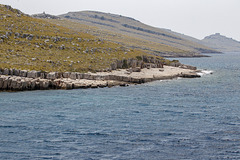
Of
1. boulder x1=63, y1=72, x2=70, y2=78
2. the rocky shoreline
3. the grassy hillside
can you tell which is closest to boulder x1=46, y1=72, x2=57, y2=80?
the rocky shoreline

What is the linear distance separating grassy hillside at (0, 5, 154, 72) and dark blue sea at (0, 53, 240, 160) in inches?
899

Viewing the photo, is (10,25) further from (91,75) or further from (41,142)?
(41,142)

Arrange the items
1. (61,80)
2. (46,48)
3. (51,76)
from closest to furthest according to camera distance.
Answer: (61,80) → (51,76) → (46,48)

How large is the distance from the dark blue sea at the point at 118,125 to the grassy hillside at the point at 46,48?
22824 millimetres

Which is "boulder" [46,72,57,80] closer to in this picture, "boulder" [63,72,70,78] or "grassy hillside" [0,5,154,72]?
"boulder" [63,72,70,78]

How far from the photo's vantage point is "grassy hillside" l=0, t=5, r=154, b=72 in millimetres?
99938

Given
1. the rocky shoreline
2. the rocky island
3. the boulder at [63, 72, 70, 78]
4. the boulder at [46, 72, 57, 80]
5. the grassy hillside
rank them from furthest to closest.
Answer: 1. the grassy hillside
2. the boulder at [63, 72, 70, 78]
3. the boulder at [46, 72, 57, 80]
4. the rocky island
5. the rocky shoreline

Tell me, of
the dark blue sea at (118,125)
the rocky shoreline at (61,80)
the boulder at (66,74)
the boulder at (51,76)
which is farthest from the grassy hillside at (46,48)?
the dark blue sea at (118,125)

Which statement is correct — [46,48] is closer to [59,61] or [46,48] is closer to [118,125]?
[59,61]

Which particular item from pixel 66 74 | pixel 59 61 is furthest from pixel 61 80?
pixel 59 61

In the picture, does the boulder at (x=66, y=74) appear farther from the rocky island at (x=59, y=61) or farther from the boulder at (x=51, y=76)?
the boulder at (x=51, y=76)

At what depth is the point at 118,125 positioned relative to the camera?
50.4 m

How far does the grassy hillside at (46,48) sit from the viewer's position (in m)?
99.9

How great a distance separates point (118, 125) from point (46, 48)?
73.8 m
